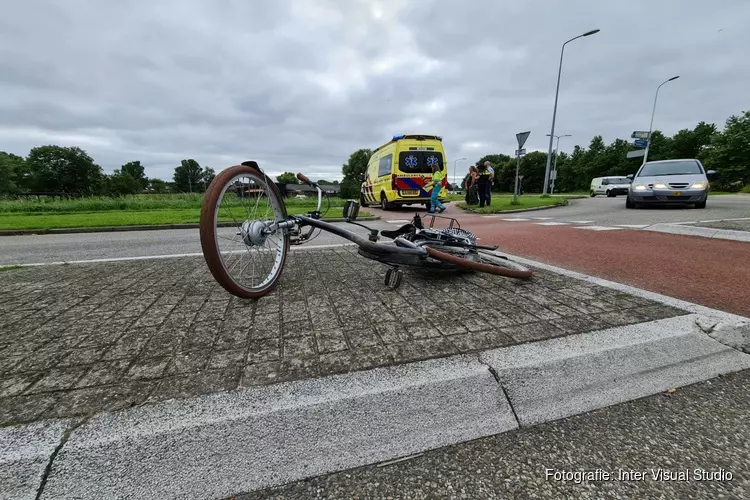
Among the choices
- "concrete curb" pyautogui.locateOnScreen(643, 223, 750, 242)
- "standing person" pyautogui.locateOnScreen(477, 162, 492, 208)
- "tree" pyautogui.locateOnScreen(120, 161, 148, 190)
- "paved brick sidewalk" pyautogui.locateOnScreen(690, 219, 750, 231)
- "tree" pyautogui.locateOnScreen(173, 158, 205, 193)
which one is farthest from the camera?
"tree" pyautogui.locateOnScreen(120, 161, 148, 190)

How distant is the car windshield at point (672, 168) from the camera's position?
996 centimetres

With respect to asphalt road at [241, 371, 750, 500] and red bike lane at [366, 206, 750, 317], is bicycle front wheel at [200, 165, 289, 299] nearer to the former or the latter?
asphalt road at [241, 371, 750, 500]

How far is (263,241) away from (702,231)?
7135mm

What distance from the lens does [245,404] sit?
53.8 inches

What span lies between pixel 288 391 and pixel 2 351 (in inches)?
67.7

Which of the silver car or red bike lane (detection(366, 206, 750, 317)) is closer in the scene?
red bike lane (detection(366, 206, 750, 317))

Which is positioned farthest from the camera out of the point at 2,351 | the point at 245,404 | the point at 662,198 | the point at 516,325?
the point at 662,198

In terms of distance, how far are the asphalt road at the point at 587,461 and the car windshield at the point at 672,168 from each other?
38.6 feet

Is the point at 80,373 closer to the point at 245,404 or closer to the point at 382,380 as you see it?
the point at 245,404

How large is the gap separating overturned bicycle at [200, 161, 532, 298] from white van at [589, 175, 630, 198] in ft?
95.7

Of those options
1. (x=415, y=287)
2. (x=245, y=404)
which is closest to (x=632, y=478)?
(x=245, y=404)

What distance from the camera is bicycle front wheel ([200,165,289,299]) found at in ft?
7.08

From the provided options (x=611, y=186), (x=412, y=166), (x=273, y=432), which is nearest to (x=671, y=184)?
(x=412, y=166)

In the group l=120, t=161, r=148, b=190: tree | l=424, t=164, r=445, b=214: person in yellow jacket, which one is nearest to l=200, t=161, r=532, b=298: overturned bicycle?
l=424, t=164, r=445, b=214: person in yellow jacket
